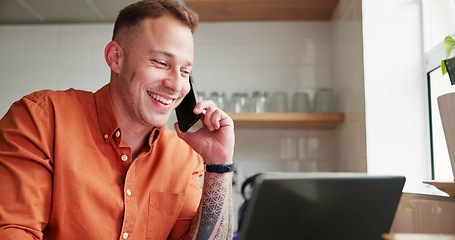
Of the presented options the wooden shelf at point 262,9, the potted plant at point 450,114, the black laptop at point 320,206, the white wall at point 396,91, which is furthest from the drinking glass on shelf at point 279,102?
the black laptop at point 320,206

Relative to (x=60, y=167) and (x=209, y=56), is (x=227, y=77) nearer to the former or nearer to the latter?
(x=209, y=56)

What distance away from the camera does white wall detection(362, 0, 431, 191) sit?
5.65 feet

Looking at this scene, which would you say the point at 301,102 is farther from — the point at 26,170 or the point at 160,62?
the point at 26,170

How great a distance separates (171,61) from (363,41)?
797 mm

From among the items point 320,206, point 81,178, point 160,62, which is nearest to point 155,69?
point 160,62

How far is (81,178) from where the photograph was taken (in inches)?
49.2

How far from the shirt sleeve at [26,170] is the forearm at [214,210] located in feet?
1.29

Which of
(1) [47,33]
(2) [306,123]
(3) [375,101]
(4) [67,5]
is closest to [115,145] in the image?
(3) [375,101]

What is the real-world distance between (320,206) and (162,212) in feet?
2.36

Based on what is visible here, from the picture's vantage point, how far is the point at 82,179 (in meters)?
1.25

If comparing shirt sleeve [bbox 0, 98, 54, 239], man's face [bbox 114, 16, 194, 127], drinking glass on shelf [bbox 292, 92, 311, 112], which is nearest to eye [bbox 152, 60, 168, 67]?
man's face [bbox 114, 16, 194, 127]

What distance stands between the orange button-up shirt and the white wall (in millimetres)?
724

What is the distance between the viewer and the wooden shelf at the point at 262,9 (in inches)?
86.2

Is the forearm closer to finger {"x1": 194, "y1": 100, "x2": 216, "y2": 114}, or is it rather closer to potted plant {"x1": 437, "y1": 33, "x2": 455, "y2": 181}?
finger {"x1": 194, "y1": 100, "x2": 216, "y2": 114}
